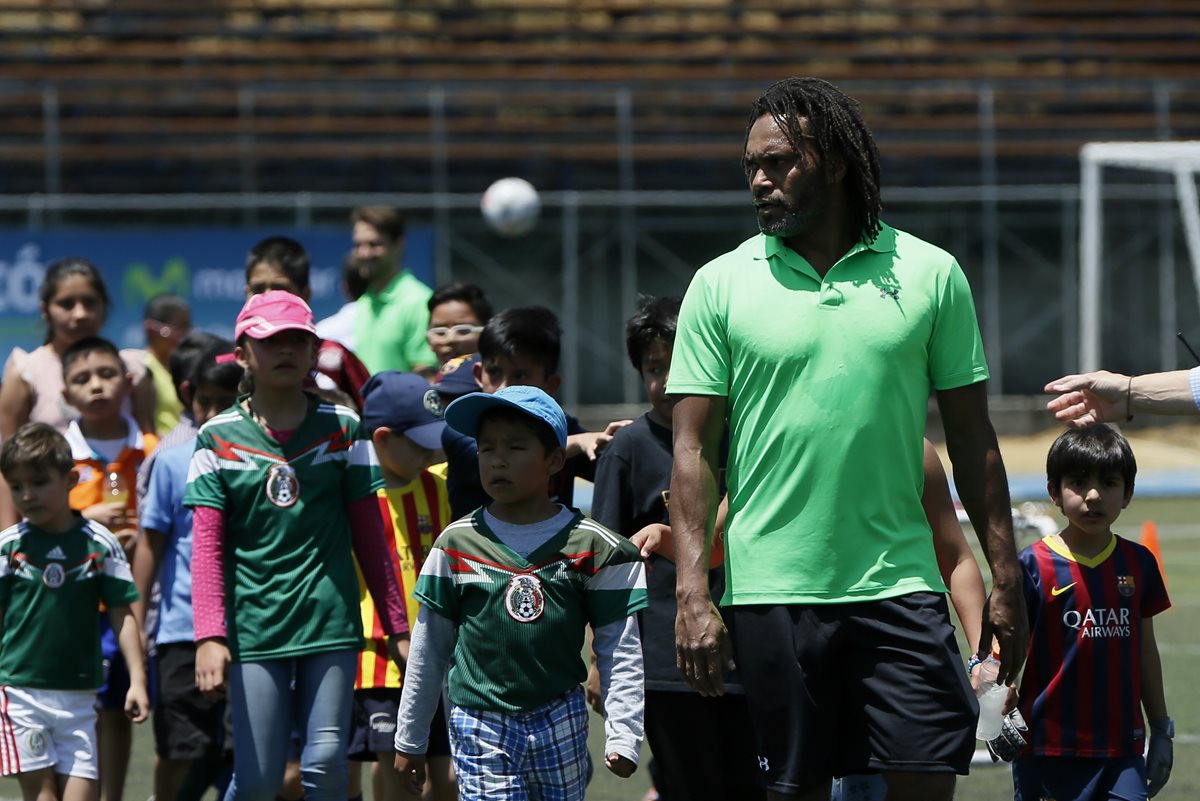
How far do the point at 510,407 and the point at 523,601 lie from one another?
0.47m

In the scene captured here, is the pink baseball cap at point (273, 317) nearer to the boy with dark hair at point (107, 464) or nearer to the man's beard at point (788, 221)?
the boy with dark hair at point (107, 464)

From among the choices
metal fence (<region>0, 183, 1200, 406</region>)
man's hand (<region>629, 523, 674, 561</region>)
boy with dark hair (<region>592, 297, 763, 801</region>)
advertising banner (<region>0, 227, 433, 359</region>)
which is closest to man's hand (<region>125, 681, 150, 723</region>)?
boy with dark hair (<region>592, 297, 763, 801</region>)

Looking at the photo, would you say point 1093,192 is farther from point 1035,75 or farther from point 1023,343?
point 1035,75

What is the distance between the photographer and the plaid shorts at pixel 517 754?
170 inches

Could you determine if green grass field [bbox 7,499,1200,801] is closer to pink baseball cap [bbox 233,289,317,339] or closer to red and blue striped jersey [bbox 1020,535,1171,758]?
red and blue striped jersey [bbox 1020,535,1171,758]

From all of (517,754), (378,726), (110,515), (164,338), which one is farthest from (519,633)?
(164,338)

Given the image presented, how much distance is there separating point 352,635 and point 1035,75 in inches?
1037

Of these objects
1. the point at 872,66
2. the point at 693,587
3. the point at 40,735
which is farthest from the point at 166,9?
the point at 693,587

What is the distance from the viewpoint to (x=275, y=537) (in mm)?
5262

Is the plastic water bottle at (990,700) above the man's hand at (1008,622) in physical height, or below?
below

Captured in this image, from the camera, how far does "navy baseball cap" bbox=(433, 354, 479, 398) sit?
5.69 m

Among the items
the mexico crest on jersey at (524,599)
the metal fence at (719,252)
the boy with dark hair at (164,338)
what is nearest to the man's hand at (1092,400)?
the mexico crest on jersey at (524,599)

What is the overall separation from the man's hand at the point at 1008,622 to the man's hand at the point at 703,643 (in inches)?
23.5

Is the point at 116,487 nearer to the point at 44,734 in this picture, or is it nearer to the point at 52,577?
the point at 52,577
